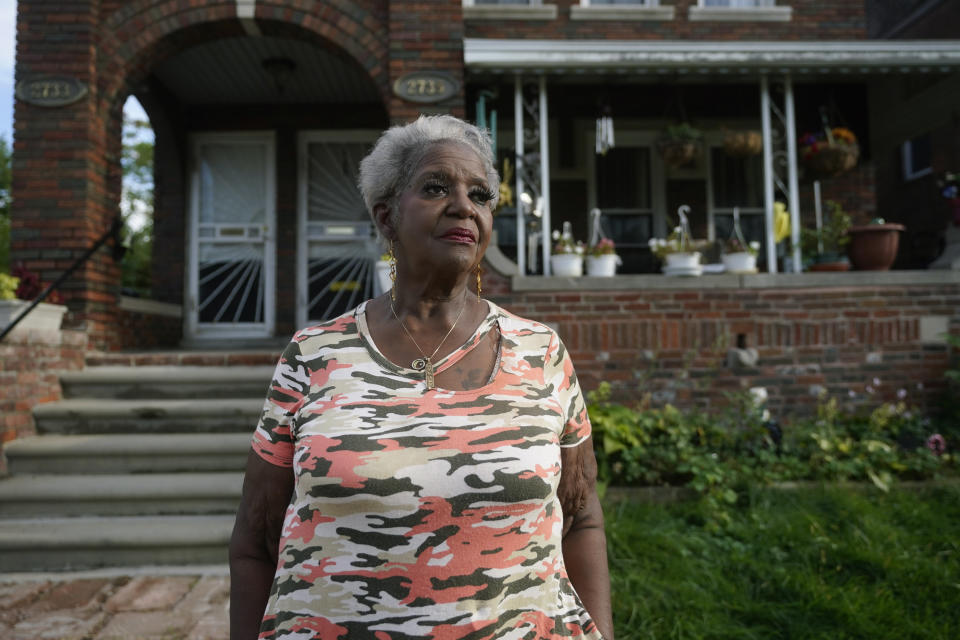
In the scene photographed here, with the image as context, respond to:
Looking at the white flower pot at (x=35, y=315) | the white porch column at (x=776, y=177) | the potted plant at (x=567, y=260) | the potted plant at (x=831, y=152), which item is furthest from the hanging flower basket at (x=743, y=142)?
the white flower pot at (x=35, y=315)

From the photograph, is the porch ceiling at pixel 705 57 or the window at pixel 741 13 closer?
the porch ceiling at pixel 705 57

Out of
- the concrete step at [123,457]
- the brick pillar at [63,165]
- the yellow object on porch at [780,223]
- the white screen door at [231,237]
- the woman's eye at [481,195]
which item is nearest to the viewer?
the woman's eye at [481,195]

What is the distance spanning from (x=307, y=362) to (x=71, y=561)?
11.5 ft

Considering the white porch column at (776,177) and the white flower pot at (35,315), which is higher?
the white porch column at (776,177)

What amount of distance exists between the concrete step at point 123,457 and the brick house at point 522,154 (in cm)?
139

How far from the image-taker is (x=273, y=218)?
330 inches

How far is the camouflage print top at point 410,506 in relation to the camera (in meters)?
1.22

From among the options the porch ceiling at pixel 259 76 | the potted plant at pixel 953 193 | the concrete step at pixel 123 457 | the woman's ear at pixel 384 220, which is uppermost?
the porch ceiling at pixel 259 76

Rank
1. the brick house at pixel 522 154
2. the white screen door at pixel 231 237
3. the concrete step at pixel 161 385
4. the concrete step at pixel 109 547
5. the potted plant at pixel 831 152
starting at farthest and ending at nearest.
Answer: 1. the white screen door at pixel 231 237
2. the potted plant at pixel 831 152
3. the brick house at pixel 522 154
4. the concrete step at pixel 161 385
5. the concrete step at pixel 109 547

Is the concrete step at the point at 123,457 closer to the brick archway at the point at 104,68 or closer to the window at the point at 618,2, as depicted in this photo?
the brick archway at the point at 104,68

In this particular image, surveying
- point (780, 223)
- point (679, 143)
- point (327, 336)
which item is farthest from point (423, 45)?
point (327, 336)

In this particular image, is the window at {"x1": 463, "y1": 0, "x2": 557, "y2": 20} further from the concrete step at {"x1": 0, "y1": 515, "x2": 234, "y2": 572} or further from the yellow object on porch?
the concrete step at {"x1": 0, "y1": 515, "x2": 234, "y2": 572}

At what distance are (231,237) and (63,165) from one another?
261 cm

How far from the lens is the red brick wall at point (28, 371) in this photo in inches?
185
